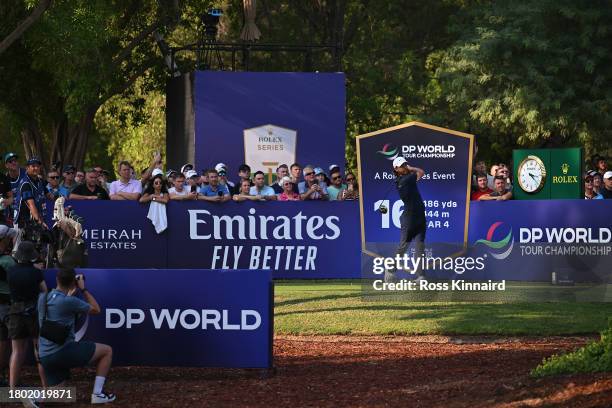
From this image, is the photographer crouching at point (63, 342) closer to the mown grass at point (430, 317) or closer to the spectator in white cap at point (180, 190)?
the mown grass at point (430, 317)

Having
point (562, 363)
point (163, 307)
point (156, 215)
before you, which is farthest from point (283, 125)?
point (562, 363)

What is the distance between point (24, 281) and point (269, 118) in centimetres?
1478

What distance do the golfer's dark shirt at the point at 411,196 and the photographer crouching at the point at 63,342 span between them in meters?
6.74

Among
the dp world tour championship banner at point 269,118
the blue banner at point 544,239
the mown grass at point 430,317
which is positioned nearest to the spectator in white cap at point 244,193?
the mown grass at point 430,317

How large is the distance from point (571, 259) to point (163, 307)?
7.66 meters

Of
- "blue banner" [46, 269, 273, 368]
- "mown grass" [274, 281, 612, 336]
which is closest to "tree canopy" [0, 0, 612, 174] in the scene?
"mown grass" [274, 281, 612, 336]

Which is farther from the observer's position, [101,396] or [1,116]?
[1,116]

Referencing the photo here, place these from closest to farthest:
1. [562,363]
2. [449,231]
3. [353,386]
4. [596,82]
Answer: [562,363], [353,386], [449,231], [596,82]

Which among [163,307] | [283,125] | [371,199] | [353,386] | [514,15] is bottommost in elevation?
[353,386]

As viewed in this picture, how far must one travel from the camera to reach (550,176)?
20.1 m

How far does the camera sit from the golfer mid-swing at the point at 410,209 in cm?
1730

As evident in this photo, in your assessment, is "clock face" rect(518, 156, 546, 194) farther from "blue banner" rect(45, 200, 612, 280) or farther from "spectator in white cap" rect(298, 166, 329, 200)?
"spectator in white cap" rect(298, 166, 329, 200)

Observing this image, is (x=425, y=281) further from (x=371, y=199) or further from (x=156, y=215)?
(x=156, y=215)

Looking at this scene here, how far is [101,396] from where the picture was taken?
38.1 ft
